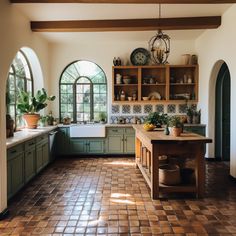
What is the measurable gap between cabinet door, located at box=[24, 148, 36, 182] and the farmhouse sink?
6.80 ft

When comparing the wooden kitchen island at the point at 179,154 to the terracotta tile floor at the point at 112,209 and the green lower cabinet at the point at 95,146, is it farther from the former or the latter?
the green lower cabinet at the point at 95,146

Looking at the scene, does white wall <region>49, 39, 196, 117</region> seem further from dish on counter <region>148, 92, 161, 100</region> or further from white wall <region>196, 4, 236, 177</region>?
dish on counter <region>148, 92, 161, 100</region>

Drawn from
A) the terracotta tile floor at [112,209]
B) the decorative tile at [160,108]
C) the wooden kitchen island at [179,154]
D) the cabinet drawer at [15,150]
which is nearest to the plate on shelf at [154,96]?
the decorative tile at [160,108]

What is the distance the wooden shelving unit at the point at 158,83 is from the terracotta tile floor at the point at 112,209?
2495 mm

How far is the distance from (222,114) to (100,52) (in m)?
3.45

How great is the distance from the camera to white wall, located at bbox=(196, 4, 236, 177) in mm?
5086

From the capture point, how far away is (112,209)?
3.88 metres

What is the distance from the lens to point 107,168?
6344 millimetres

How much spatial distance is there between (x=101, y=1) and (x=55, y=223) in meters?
3.04

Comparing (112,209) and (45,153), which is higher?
(45,153)

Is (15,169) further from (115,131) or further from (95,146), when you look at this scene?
(115,131)

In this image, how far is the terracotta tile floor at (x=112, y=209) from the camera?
329 cm

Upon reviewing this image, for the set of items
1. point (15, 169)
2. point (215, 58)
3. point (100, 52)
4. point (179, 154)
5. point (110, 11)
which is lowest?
point (15, 169)

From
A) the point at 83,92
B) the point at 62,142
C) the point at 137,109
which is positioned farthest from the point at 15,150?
the point at 137,109
